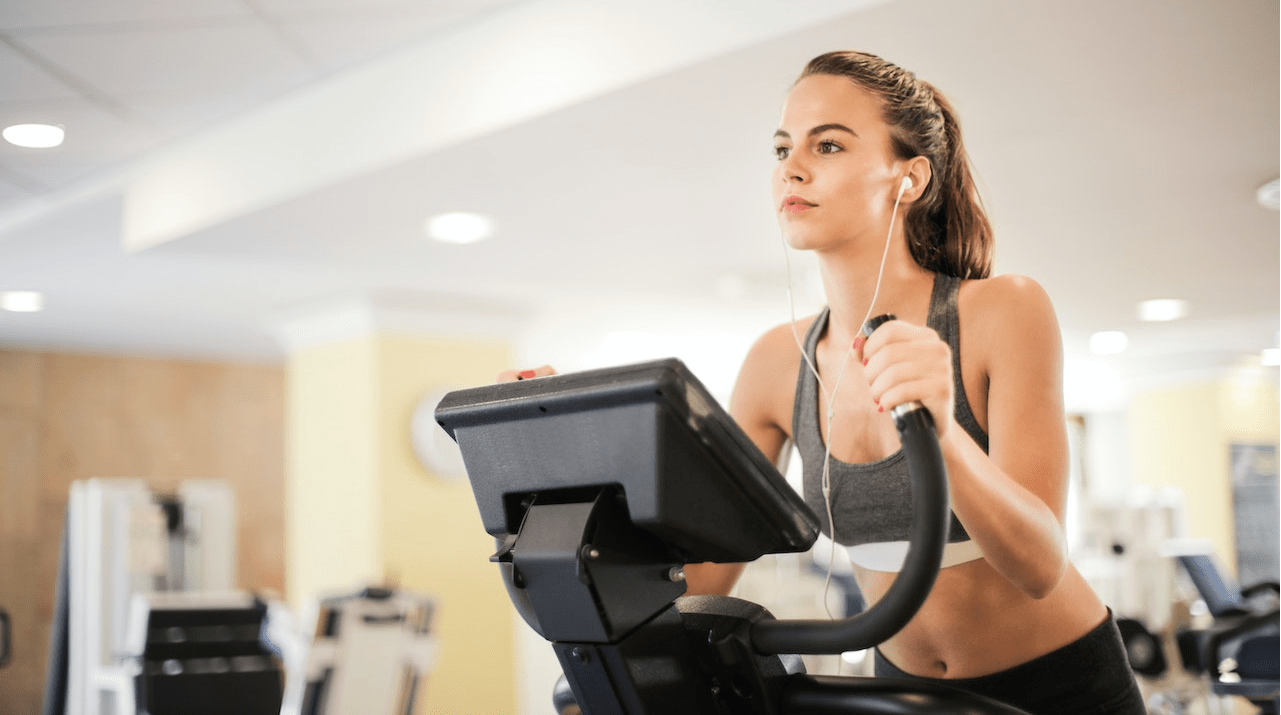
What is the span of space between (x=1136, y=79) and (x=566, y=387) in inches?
88.3

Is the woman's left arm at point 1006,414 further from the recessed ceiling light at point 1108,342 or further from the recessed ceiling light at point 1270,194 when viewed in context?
the recessed ceiling light at point 1108,342

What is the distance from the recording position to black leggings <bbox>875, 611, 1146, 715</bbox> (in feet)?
3.23

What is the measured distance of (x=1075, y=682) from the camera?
3.24ft

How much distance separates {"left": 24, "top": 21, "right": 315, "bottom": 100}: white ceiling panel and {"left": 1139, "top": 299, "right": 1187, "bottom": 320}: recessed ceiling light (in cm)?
459

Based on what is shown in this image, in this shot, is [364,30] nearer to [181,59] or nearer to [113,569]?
[181,59]

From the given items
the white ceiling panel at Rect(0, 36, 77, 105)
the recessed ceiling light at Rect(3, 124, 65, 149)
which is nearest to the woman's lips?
the white ceiling panel at Rect(0, 36, 77, 105)

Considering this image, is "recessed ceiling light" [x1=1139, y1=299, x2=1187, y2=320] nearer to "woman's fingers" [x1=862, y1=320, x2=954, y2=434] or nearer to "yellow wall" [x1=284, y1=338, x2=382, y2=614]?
"yellow wall" [x1=284, y1=338, x2=382, y2=614]

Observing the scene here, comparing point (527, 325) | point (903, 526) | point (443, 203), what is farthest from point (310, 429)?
point (903, 526)

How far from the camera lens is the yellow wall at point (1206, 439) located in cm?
801

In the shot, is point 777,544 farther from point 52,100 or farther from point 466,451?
point 52,100

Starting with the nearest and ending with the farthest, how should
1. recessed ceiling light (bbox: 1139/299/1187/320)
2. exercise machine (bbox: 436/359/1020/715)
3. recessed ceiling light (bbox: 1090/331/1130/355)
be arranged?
exercise machine (bbox: 436/359/1020/715) < recessed ceiling light (bbox: 1139/299/1187/320) < recessed ceiling light (bbox: 1090/331/1130/355)

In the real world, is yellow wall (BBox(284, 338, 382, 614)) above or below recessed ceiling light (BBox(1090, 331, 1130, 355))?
below

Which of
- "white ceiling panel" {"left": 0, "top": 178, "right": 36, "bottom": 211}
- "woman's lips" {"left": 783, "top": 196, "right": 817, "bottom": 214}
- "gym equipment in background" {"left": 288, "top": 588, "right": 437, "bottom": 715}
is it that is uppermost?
"white ceiling panel" {"left": 0, "top": 178, "right": 36, "bottom": 211}

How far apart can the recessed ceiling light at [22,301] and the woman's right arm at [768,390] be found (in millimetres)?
4923
